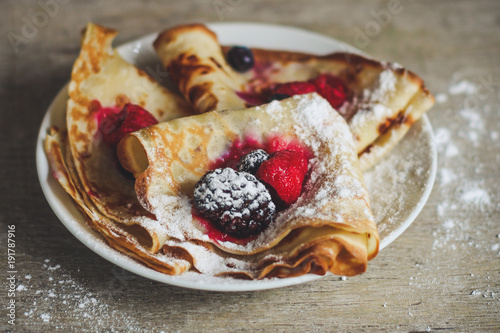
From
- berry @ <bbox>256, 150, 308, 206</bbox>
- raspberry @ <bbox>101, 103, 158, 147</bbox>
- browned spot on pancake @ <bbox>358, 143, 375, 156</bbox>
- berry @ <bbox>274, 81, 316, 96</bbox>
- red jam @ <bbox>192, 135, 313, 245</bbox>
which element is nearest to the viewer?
berry @ <bbox>256, 150, 308, 206</bbox>

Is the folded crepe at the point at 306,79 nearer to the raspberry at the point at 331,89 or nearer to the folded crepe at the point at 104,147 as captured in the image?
the raspberry at the point at 331,89

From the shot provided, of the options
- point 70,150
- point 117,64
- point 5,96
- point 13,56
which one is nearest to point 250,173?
point 70,150

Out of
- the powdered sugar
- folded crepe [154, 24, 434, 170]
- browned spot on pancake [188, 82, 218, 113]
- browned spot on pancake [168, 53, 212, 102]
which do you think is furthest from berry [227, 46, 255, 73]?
the powdered sugar

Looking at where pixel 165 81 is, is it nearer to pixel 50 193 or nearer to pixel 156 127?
pixel 156 127

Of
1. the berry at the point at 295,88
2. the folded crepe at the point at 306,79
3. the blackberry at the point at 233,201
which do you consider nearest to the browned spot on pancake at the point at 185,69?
the folded crepe at the point at 306,79

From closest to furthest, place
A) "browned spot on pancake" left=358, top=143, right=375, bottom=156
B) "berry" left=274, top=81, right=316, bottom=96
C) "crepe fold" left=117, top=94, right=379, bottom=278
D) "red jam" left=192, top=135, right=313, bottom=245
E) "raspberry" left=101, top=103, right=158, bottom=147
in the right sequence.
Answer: "crepe fold" left=117, top=94, right=379, bottom=278
"red jam" left=192, top=135, right=313, bottom=245
"raspberry" left=101, top=103, right=158, bottom=147
"browned spot on pancake" left=358, top=143, right=375, bottom=156
"berry" left=274, top=81, right=316, bottom=96

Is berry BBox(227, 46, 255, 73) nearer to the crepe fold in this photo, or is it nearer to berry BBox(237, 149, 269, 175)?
the crepe fold
